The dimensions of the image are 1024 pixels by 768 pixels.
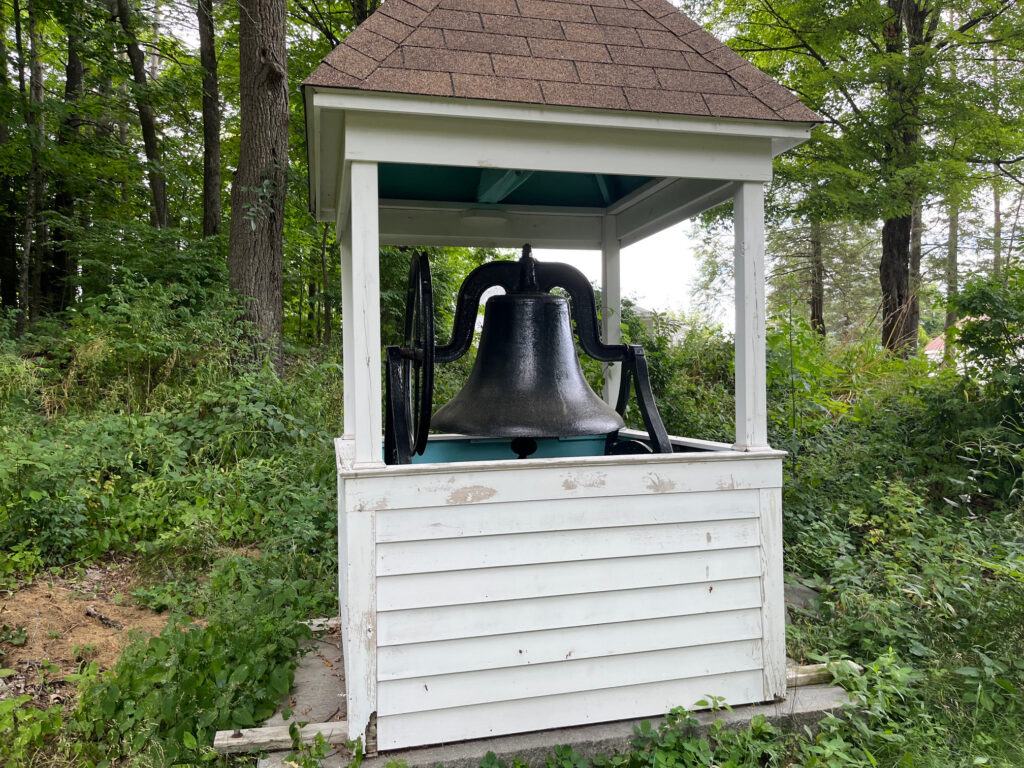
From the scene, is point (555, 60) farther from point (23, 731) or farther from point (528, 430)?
point (23, 731)

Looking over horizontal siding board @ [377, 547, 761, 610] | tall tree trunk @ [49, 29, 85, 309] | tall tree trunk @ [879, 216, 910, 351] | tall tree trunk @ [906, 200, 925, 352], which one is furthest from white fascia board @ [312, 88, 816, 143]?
tall tree trunk @ [49, 29, 85, 309]

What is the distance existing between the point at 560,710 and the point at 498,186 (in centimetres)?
225

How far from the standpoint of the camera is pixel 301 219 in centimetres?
1026

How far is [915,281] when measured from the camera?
1163 centimetres

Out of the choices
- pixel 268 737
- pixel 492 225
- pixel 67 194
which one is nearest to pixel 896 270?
pixel 492 225

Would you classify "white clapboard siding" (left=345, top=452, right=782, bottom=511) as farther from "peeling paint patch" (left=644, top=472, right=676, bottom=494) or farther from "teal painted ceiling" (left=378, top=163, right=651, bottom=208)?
"teal painted ceiling" (left=378, top=163, right=651, bottom=208)

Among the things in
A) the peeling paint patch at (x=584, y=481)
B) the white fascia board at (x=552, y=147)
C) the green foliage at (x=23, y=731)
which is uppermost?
the white fascia board at (x=552, y=147)

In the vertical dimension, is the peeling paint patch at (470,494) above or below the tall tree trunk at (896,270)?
below

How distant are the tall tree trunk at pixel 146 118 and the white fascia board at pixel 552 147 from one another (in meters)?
8.18

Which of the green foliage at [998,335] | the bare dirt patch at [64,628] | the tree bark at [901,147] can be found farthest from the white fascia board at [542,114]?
the tree bark at [901,147]

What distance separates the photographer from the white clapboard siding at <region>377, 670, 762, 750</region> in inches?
87.4

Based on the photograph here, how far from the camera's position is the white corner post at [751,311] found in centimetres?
254

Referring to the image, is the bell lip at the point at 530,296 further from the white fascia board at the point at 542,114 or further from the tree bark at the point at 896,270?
the tree bark at the point at 896,270

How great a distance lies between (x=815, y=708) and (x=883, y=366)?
19.0 ft
